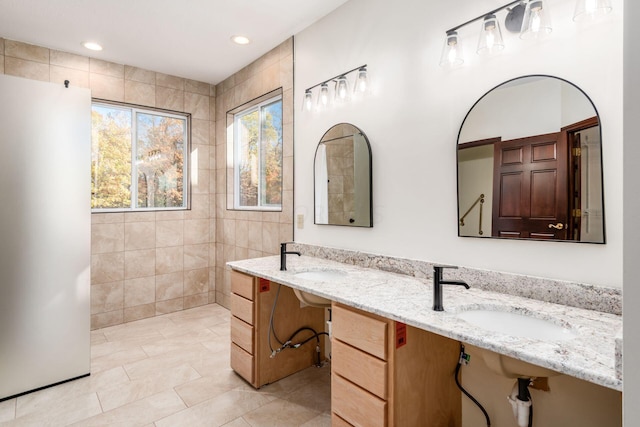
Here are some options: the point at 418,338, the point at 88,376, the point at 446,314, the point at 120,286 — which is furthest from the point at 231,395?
the point at 120,286

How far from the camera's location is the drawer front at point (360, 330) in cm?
148

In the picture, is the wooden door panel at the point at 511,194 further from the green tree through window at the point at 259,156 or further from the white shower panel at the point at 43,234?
the white shower panel at the point at 43,234

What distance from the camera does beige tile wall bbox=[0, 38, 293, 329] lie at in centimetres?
315

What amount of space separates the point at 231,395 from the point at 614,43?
2.76 m

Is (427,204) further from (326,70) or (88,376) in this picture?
(88,376)

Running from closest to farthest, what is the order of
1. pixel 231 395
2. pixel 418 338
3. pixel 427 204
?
1. pixel 418 338
2. pixel 427 204
3. pixel 231 395

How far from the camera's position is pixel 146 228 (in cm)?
375

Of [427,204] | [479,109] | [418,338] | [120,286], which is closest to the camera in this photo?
[418,338]

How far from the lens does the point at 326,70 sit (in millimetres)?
2662

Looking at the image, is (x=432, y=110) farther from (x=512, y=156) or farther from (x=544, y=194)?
(x=544, y=194)

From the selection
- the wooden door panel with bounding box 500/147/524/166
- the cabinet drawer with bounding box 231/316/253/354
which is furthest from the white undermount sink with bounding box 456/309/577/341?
the cabinet drawer with bounding box 231/316/253/354

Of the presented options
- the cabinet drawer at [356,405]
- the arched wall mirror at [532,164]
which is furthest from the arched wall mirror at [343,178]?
the cabinet drawer at [356,405]

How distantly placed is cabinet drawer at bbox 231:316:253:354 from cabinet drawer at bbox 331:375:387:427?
849mm

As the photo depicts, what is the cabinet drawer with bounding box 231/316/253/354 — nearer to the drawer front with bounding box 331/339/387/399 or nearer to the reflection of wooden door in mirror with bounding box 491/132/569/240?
the drawer front with bounding box 331/339/387/399
